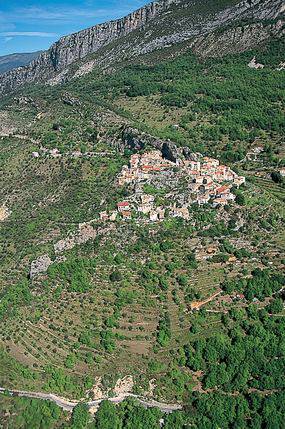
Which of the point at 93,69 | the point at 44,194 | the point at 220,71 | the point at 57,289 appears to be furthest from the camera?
the point at 93,69

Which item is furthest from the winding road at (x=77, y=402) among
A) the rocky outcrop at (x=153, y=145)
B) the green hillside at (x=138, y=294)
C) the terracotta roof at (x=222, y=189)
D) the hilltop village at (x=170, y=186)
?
the rocky outcrop at (x=153, y=145)

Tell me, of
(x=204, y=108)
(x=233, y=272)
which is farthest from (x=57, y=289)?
(x=204, y=108)

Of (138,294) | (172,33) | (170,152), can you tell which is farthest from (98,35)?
(138,294)

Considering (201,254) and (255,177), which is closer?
(201,254)

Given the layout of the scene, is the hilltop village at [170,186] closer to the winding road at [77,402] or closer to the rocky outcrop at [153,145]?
the rocky outcrop at [153,145]

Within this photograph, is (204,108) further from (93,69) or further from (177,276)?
(93,69)

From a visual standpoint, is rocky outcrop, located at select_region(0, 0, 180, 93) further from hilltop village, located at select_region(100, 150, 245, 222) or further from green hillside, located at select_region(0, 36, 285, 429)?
hilltop village, located at select_region(100, 150, 245, 222)
